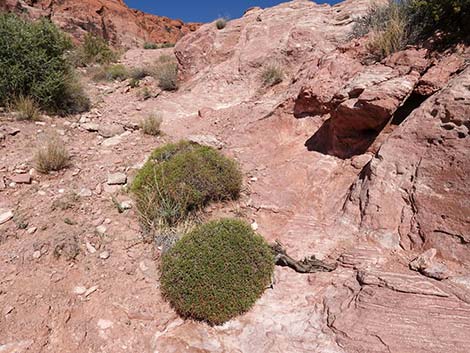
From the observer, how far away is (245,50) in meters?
8.69

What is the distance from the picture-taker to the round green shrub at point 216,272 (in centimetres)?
249

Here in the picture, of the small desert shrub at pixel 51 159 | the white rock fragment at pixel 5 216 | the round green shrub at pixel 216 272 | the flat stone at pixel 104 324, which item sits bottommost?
the flat stone at pixel 104 324

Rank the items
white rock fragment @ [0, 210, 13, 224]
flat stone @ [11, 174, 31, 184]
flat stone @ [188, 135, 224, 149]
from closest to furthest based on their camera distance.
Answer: white rock fragment @ [0, 210, 13, 224]
flat stone @ [11, 174, 31, 184]
flat stone @ [188, 135, 224, 149]

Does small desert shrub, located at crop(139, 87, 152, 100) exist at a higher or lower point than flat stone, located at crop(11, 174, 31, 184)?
higher

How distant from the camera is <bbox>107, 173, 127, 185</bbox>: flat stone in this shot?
161 inches

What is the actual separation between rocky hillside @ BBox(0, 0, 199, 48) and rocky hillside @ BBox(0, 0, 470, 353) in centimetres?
1195

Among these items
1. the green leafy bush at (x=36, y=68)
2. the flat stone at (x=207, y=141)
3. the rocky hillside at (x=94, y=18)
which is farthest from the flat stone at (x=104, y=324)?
the rocky hillside at (x=94, y=18)

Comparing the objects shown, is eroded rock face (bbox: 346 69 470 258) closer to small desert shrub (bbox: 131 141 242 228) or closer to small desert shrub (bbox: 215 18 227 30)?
small desert shrub (bbox: 131 141 242 228)

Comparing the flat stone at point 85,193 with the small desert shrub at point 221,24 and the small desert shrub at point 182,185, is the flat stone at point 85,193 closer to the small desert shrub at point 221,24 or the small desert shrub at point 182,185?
the small desert shrub at point 182,185

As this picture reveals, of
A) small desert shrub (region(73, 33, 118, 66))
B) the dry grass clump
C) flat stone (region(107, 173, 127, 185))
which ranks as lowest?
flat stone (region(107, 173, 127, 185))

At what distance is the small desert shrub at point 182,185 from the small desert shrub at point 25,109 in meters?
2.93

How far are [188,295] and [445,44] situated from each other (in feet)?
14.7

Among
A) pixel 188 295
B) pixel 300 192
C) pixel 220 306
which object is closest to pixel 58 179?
pixel 188 295

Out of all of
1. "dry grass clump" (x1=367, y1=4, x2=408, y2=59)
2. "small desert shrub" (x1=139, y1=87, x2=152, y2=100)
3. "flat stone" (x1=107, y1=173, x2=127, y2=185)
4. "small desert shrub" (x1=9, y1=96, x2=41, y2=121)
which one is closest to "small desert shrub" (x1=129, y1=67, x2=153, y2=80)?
"small desert shrub" (x1=139, y1=87, x2=152, y2=100)
